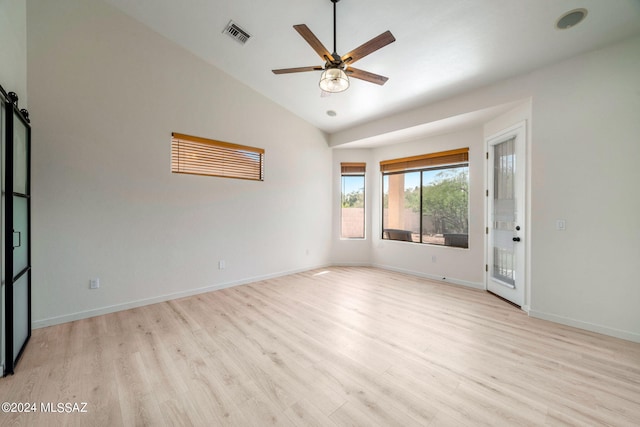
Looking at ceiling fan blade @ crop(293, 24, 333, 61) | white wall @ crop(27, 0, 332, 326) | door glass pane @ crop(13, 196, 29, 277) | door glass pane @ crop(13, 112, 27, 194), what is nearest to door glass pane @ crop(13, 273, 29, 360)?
door glass pane @ crop(13, 196, 29, 277)

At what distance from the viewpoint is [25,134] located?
2.38 metres

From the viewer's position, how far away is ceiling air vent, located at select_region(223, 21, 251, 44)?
2992mm

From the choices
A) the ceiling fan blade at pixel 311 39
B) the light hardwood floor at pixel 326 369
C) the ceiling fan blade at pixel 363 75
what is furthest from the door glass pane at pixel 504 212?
the ceiling fan blade at pixel 311 39

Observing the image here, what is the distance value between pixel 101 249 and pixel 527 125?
5555mm

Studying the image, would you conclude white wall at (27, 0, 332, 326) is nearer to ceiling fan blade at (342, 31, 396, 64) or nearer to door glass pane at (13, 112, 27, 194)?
door glass pane at (13, 112, 27, 194)

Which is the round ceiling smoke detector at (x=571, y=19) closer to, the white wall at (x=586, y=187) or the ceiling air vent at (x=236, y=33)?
the white wall at (x=586, y=187)

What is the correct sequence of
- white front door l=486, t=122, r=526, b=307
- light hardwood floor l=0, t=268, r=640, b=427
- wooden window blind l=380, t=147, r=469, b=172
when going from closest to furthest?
1. light hardwood floor l=0, t=268, r=640, b=427
2. white front door l=486, t=122, r=526, b=307
3. wooden window blind l=380, t=147, r=469, b=172

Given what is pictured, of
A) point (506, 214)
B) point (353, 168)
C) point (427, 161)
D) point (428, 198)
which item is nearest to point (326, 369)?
point (506, 214)

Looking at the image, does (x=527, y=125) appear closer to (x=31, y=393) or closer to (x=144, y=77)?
(x=144, y=77)

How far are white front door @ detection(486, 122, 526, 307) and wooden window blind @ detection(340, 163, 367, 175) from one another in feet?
7.99

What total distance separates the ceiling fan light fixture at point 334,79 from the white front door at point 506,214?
260cm

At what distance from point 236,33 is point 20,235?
3.08 metres

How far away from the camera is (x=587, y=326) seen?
2.71m

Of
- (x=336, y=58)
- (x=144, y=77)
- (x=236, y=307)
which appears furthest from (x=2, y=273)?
(x=336, y=58)
